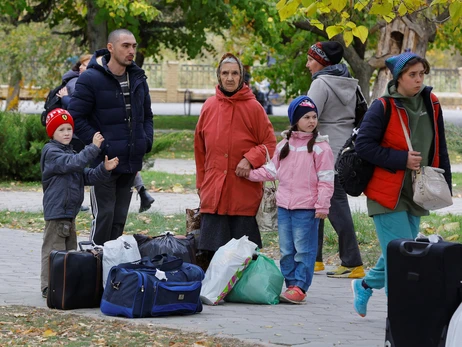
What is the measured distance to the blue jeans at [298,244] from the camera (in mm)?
7426

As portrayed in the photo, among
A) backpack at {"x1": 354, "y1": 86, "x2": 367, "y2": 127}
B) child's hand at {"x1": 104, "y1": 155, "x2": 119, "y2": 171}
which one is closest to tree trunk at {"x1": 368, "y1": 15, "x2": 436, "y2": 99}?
backpack at {"x1": 354, "y1": 86, "x2": 367, "y2": 127}

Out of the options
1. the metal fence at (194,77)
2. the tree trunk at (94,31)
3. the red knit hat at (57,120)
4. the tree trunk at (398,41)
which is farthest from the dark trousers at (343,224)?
the metal fence at (194,77)

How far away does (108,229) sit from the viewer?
792 centimetres

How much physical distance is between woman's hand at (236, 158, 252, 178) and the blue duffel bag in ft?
3.23

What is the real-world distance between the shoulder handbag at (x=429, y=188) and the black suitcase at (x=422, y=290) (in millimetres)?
1081

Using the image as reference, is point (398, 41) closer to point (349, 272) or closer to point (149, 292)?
point (349, 272)

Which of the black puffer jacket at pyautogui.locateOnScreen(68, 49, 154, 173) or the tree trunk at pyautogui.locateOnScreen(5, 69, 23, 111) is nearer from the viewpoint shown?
the black puffer jacket at pyautogui.locateOnScreen(68, 49, 154, 173)

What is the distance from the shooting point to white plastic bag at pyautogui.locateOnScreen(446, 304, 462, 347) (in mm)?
4648

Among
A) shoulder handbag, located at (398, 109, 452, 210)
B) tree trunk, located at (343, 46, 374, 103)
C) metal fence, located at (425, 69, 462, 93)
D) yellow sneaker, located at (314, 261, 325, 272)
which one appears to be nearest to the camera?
shoulder handbag, located at (398, 109, 452, 210)

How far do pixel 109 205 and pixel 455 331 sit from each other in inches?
147

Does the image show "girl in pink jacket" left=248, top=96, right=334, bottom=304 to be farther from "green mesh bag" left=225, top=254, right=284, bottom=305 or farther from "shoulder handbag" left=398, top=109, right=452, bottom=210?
"shoulder handbag" left=398, top=109, right=452, bottom=210

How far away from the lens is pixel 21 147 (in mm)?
16188

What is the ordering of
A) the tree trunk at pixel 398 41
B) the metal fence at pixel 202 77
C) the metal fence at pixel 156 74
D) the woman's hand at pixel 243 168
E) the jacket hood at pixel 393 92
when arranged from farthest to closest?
the metal fence at pixel 156 74, the metal fence at pixel 202 77, the tree trunk at pixel 398 41, the woman's hand at pixel 243 168, the jacket hood at pixel 393 92

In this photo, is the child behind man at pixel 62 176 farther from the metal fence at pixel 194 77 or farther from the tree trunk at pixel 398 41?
the metal fence at pixel 194 77
